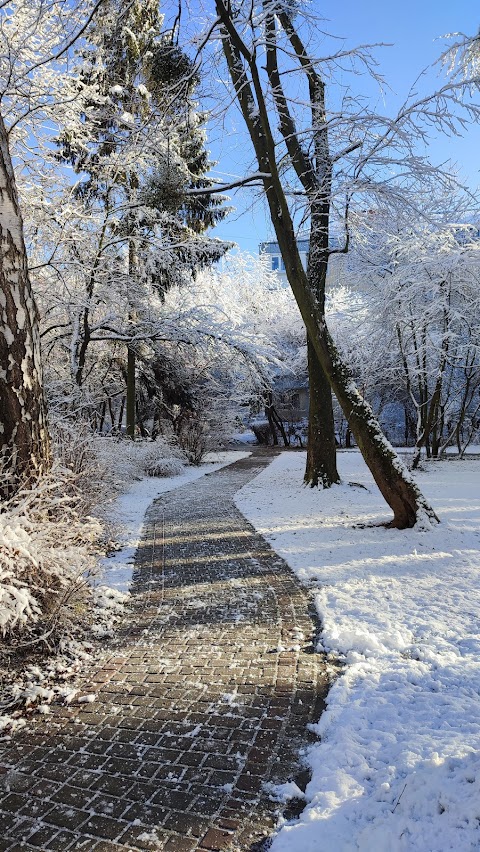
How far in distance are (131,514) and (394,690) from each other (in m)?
6.02

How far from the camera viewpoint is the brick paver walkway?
193 centimetres

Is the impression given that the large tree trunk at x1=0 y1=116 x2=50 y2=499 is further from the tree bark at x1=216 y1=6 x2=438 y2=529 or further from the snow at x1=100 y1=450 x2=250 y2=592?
the tree bark at x1=216 y1=6 x2=438 y2=529

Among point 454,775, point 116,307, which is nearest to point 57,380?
point 116,307

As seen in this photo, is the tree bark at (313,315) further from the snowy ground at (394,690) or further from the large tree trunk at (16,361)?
the large tree trunk at (16,361)

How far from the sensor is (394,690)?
2758mm

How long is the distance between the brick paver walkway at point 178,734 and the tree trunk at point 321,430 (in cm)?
551

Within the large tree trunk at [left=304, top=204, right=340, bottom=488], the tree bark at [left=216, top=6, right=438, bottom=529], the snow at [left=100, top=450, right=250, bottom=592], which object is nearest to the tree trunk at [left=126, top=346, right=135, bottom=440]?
the snow at [left=100, top=450, right=250, bottom=592]

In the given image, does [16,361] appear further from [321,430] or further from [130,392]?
[130,392]

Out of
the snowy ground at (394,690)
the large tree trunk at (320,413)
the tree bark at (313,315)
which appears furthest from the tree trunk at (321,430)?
the snowy ground at (394,690)

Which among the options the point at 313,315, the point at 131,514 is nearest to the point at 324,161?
the point at 313,315

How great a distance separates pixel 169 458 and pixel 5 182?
32.9 feet

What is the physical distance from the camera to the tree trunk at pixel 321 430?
985 centimetres

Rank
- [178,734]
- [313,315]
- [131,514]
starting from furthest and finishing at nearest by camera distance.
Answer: [131,514] → [313,315] → [178,734]

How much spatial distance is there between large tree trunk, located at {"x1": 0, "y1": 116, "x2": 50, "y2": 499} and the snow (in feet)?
4.08
